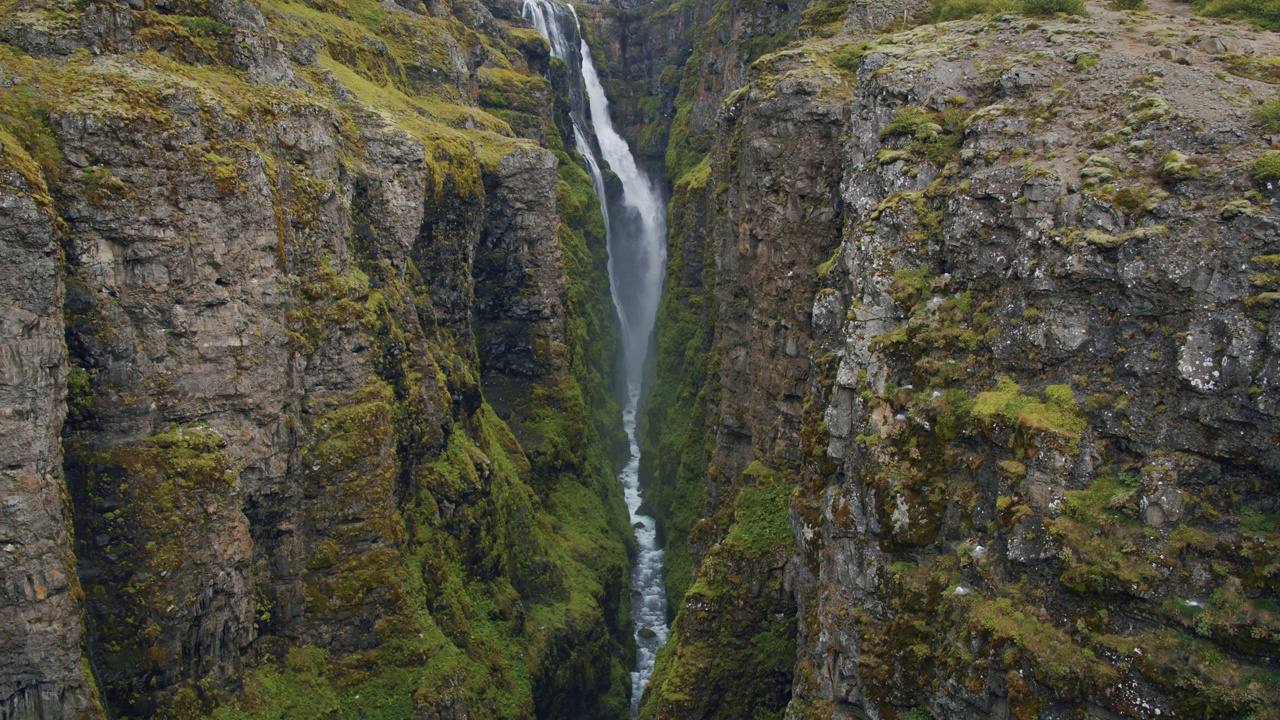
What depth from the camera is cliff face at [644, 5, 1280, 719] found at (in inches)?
580

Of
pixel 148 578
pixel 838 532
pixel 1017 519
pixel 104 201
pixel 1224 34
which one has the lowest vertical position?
pixel 148 578

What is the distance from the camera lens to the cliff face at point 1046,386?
48.3 ft

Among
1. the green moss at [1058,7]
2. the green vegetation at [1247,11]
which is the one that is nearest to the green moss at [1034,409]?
the green vegetation at [1247,11]

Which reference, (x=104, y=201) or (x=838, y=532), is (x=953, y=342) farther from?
(x=104, y=201)

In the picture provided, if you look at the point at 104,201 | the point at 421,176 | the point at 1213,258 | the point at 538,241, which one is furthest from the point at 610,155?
the point at 1213,258

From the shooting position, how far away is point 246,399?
26.8m

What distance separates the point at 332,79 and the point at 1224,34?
32.8 metres

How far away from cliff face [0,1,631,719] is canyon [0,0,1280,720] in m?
0.12

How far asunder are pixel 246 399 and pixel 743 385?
20.7m

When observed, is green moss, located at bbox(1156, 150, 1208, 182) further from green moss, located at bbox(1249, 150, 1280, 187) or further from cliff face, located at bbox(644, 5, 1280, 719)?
green moss, located at bbox(1249, 150, 1280, 187)

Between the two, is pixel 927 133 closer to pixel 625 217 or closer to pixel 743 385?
pixel 743 385

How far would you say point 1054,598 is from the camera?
15820mm

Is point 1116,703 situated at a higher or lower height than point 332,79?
lower

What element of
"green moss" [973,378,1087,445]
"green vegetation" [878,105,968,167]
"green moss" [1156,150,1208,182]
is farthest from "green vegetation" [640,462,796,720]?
"green moss" [1156,150,1208,182]
